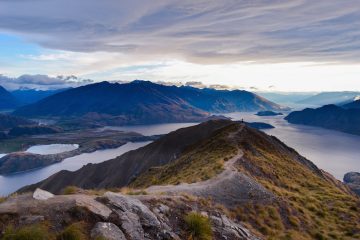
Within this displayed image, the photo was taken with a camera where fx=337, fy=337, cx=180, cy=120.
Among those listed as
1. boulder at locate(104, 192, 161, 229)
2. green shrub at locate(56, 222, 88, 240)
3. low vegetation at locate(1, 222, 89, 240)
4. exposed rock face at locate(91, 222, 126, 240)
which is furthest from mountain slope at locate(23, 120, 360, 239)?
green shrub at locate(56, 222, 88, 240)

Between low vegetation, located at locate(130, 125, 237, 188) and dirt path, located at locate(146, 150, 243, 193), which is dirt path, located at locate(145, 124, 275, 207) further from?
low vegetation, located at locate(130, 125, 237, 188)

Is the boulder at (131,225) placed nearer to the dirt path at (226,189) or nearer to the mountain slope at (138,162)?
the dirt path at (226,189)

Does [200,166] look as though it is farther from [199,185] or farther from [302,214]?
[302,214]

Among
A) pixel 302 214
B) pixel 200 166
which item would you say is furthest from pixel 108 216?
pixel 200 166

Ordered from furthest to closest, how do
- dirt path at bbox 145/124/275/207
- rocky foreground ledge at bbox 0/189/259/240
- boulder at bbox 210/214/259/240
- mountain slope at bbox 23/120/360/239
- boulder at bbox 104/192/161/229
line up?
dirt path at bbox 145/124/275/207, mountain slope at bbox 23/120/360/239, boulder at bbox 210/214/259/240, boulder at bbox 104/192/161/229, rocky foreground ledge at bbox 0/189/259/240

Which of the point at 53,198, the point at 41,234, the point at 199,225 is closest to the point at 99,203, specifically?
the point at 53,198

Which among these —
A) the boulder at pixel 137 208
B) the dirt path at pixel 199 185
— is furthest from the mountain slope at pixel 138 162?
the boulder at pixel 137 208
